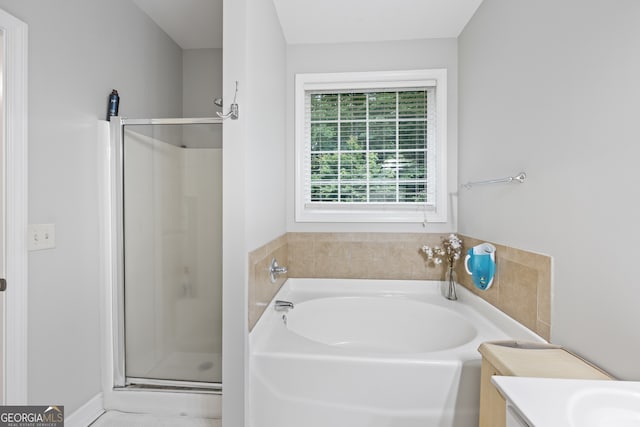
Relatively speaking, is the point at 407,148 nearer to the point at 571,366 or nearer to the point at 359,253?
the point at 359,253

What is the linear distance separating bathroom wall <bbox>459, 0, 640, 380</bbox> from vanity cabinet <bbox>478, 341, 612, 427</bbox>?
0.20 feet

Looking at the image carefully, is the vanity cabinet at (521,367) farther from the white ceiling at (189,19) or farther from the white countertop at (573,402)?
the white ceiling at (189,19)

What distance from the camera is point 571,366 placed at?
1.07 meters

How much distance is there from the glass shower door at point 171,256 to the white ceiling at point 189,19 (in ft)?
2.96

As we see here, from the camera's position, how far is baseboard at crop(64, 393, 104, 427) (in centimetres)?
162

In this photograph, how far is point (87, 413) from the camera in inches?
66.9

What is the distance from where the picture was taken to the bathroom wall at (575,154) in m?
0.97

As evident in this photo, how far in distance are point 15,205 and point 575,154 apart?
222 cm

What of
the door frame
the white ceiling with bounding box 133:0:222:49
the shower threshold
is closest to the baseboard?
the shower threshold

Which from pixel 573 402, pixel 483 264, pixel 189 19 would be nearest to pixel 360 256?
pixel 483 264

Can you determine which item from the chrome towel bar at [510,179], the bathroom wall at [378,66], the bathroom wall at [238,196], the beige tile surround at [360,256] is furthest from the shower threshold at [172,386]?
the chrome towel bar at [510,179]

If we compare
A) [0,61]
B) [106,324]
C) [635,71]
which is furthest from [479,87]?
[106,324]

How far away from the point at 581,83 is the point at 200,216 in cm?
188

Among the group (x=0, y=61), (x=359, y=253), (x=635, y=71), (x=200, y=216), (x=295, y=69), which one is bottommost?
(x=359, y=253)
